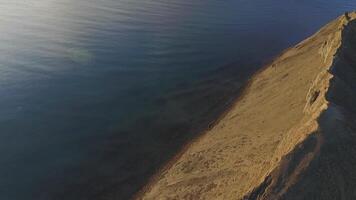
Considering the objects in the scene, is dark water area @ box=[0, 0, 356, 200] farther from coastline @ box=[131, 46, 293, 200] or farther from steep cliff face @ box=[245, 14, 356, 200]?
steep cliff face @ box=[245, 14, 356, 200]

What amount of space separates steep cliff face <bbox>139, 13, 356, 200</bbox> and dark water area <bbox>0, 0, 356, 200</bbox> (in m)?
2.82

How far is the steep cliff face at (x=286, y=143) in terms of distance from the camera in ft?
64.4

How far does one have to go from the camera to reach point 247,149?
86.9 feet

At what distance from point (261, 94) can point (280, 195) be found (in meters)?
16.9

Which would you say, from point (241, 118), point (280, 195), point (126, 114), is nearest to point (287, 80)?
point (241, 118)

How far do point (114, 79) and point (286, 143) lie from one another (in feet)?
70.5

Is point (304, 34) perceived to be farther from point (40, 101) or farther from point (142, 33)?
point (40, 101)

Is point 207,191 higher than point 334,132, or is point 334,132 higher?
point 334,132

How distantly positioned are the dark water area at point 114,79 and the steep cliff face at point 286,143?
9.27ft

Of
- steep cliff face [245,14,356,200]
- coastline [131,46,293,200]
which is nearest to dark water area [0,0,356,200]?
coastline [131,46,293,200]

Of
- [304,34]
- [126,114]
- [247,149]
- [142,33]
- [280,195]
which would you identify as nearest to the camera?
[280,195]

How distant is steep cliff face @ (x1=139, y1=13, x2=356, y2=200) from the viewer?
1962cm

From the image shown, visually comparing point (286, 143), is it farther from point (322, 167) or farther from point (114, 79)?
point (114, 79)

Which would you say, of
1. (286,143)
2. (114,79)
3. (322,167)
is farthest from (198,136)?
(322,167)
